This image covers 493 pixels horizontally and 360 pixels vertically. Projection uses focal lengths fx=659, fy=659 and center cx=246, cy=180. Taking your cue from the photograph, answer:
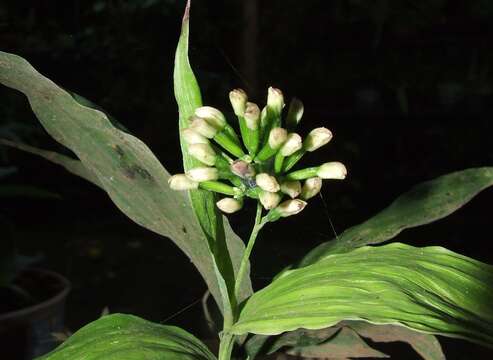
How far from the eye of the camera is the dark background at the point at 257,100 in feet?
5.45

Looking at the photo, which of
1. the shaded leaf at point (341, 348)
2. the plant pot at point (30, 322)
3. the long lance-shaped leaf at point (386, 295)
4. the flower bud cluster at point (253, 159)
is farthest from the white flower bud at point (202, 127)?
the plant pot at point (30, 322)

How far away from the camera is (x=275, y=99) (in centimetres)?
44

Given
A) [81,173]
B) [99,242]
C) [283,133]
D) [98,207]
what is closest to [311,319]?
[283,133]

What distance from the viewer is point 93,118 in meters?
0.49

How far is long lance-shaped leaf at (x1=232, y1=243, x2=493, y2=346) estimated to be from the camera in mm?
354

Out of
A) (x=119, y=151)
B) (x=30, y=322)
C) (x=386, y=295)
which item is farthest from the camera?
(x=30, y=322)

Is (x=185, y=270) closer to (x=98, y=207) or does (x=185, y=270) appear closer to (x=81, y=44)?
(x=98, y=207)

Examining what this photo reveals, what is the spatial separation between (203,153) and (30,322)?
26.4 inches

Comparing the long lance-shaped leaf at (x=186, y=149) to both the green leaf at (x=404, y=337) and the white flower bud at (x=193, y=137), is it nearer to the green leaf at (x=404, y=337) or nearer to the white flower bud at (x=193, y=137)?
the white flower bud at (x=193, y=137)

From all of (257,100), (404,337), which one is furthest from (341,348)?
(257,100)

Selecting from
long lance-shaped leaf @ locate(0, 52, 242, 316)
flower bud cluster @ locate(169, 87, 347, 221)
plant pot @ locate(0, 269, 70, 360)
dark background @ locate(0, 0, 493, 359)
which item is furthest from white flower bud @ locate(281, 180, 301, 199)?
plant pot @ locate(0, 269, 70, 360)

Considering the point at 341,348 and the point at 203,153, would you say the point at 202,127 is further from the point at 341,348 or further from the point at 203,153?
the point at 341,348

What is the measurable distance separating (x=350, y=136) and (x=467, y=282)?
2.31m

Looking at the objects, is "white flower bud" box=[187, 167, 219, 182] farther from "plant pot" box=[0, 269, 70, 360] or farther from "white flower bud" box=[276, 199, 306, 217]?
"plant pot" box=[0, 269, 70, 360]
